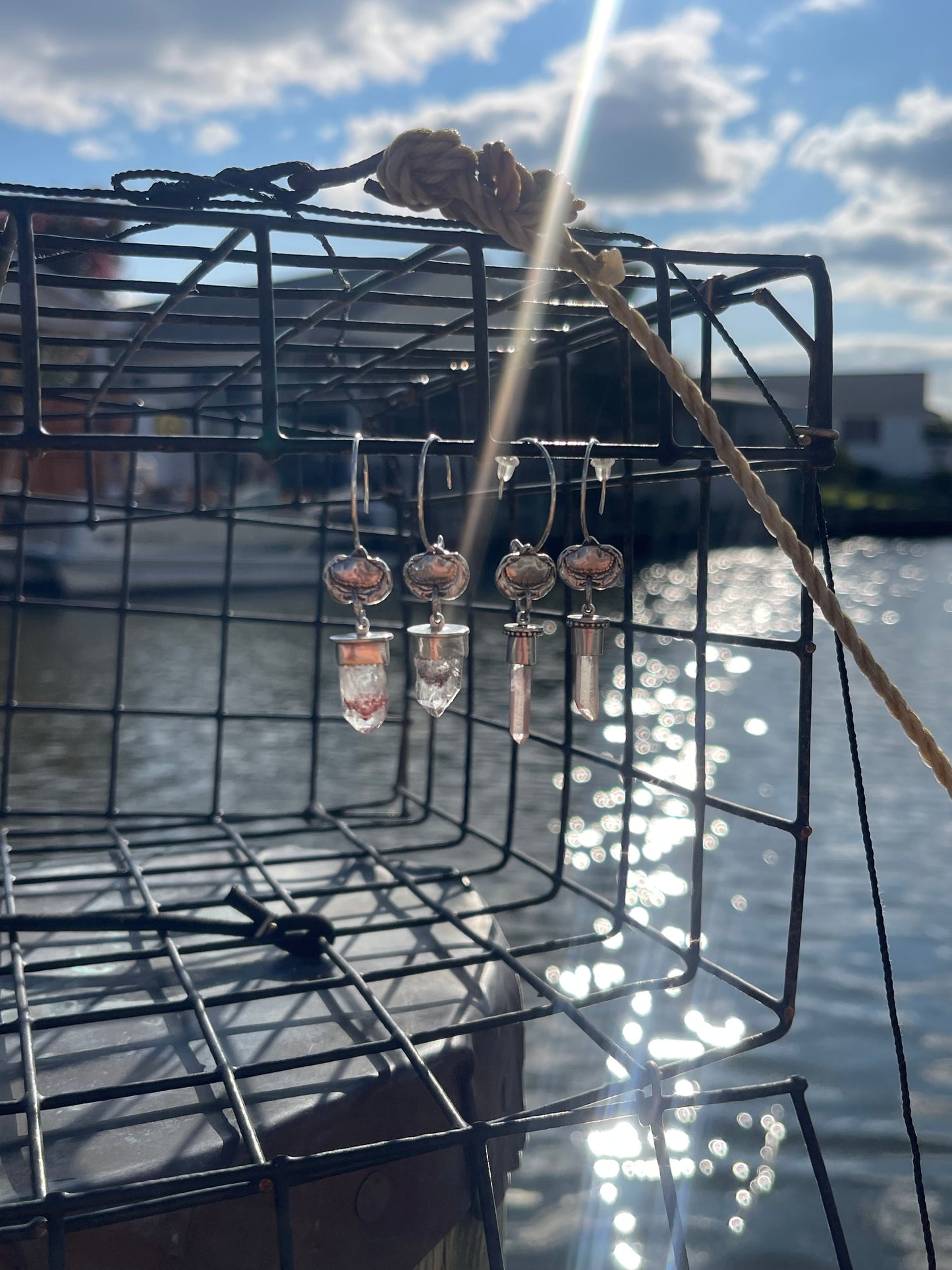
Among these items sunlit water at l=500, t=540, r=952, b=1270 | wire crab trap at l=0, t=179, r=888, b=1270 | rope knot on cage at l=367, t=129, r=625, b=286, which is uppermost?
rope knot on cage at l=367, t=129, r=625, b=286

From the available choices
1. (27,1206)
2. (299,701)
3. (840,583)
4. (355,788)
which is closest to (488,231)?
(27,1206)

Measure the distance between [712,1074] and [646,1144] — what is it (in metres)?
0.67

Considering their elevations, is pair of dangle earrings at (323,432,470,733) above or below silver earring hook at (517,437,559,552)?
below

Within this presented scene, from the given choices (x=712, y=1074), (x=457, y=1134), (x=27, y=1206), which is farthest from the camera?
(x=712, y=1074)

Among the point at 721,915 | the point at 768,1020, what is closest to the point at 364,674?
the point at 768,1020

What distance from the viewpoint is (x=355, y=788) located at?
30.4 ft

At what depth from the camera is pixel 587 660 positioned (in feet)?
7.05

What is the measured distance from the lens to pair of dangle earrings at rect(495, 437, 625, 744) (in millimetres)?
2027

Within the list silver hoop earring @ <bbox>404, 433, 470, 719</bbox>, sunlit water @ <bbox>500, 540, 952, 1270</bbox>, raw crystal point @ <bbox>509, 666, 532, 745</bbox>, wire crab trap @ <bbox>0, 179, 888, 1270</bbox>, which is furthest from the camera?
sunlit water @ <bbox>500, 540, 952, 1270</bbox>

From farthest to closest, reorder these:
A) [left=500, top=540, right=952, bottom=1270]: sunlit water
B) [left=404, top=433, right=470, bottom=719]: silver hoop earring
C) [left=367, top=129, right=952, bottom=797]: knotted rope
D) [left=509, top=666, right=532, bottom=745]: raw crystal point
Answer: [left=500, top=540, right=952, bottom=1270]: sunlit water → [left=509, top=666, right=532, bottom=745]: raw crystal point → [left=404, top=433, right=470, bottom=719]: silver hoop earring → [left=367, top=129, right=952, bottom=797]: knotted rope

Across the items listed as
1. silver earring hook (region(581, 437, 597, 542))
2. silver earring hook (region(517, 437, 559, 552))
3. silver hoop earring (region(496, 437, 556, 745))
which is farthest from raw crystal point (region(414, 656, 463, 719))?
silver earring hook (region(581, 437, 597, 542))

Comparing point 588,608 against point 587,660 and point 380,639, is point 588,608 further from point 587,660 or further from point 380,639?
point 380,639

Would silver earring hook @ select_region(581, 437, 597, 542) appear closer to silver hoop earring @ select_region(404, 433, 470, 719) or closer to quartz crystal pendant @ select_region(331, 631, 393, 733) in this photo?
silver hoop earring @ select_region(404, 433, 470, 719)

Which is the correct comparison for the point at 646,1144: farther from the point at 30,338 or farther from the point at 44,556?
the point at 44,556
